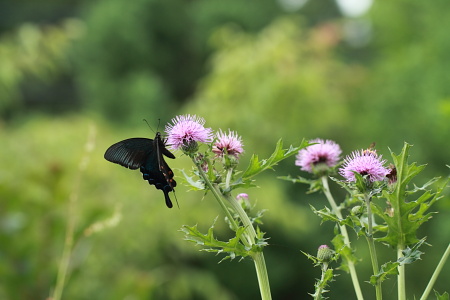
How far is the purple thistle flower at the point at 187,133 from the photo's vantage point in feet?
4.02

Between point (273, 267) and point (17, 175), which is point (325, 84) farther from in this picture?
point (17, 175)

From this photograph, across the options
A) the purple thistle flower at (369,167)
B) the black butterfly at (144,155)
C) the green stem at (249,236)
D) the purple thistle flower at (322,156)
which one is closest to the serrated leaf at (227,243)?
the green stem at (249,236)

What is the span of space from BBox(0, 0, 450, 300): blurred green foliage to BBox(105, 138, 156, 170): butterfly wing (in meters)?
0.70

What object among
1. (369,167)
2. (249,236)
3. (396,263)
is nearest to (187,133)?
(249,236)

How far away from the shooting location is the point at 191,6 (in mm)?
16281

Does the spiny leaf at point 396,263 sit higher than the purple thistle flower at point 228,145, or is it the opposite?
the purple thistle flower at point 228,145

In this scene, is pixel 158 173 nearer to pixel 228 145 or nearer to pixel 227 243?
pixel 228 145

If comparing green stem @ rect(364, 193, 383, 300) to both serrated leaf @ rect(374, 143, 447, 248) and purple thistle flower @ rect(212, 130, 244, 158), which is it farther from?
purple thistle flower @ rect(212, 130, 244, 158)

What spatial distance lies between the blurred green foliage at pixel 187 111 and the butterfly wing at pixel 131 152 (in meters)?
0.70

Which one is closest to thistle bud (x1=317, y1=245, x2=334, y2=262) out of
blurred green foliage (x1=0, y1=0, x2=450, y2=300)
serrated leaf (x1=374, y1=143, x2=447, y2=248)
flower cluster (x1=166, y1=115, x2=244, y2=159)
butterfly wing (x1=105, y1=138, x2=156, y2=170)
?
serrated leaf (x1=374, y1=143, x2=447, y2=248)

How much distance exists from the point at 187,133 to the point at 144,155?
0.16 m

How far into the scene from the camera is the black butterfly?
130 cm

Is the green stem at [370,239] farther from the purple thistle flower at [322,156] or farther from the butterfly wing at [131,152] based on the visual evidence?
the butterfly wing at [131,152]

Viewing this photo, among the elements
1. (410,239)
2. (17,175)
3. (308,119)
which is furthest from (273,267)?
(410,239)
